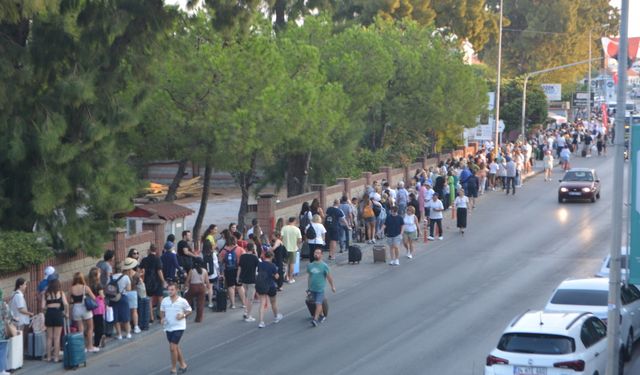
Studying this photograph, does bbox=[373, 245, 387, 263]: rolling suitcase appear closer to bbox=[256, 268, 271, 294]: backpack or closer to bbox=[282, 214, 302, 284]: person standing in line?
bbox=[282, 214, 302, 284]: person standing in line

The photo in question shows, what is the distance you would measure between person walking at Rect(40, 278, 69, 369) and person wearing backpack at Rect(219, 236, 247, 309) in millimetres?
5048

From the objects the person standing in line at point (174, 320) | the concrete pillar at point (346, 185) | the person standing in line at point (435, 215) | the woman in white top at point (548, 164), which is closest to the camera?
the person standing in line at point (174, 320)

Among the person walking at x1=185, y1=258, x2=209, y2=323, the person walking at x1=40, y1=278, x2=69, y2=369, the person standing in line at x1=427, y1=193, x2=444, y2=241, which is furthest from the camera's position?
the person standing in line at x1=427, y1=193, x2=444, y2=241

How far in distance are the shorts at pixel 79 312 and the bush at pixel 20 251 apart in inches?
57.7

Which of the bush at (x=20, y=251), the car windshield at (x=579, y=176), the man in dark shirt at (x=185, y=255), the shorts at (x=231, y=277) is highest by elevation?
the car windshield at (x=579, y=176)

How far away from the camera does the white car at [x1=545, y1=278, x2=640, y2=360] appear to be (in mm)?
19688

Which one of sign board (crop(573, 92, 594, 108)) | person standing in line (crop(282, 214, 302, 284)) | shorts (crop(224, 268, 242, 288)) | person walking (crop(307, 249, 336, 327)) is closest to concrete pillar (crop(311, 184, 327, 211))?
person standing in line (crop(282, 214, 302, 284))

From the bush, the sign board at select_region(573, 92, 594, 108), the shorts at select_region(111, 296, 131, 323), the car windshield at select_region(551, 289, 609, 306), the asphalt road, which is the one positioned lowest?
the asphalt road

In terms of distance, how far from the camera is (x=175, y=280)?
80.1 feet

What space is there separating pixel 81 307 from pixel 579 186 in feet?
88.1

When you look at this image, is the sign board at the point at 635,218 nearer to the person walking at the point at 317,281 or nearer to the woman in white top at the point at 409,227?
the person walking at the point at 317,281

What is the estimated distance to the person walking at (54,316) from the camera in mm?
20125

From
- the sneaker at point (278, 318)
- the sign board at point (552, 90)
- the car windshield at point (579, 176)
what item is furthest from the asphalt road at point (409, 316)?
the sign board at point (552, 90)

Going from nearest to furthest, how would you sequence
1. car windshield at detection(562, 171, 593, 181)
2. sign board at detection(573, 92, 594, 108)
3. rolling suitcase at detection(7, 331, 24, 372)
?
rolling suitcase at detection(7, 331, 24, 372), car windshield at detection(562, 171, 593, 181), sign board at detection(573, 92, 594, 108)
